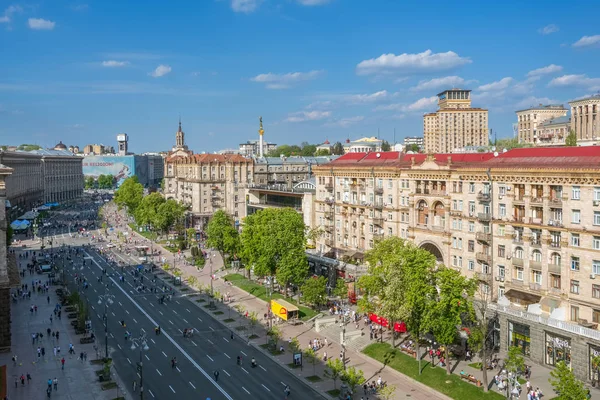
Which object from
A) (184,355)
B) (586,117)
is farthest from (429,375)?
(586,117)

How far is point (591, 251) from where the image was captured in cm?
5834

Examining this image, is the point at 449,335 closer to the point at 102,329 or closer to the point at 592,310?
the point at 592,310

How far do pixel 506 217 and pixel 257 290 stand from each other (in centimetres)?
4480

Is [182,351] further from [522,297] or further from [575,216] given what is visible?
[575,216]

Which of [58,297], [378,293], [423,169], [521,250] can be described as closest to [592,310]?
[521,250]

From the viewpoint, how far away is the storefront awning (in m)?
63.8

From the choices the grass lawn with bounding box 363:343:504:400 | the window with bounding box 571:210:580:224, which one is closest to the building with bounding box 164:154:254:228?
the grass lawn with bounding box 363:343:504:400

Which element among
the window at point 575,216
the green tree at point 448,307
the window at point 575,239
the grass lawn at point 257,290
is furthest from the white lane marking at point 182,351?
the window at point 575,216

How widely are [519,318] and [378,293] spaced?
14.9 m

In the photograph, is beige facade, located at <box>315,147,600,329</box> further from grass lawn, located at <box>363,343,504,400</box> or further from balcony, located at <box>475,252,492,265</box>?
grass lawn, located at <box>363,343,504,400</box>

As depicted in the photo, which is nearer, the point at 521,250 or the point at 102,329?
the point at 521,250

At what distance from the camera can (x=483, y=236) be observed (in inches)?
2788

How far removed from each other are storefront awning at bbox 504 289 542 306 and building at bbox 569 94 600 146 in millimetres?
117605

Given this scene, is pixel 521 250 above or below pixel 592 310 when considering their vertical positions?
above
